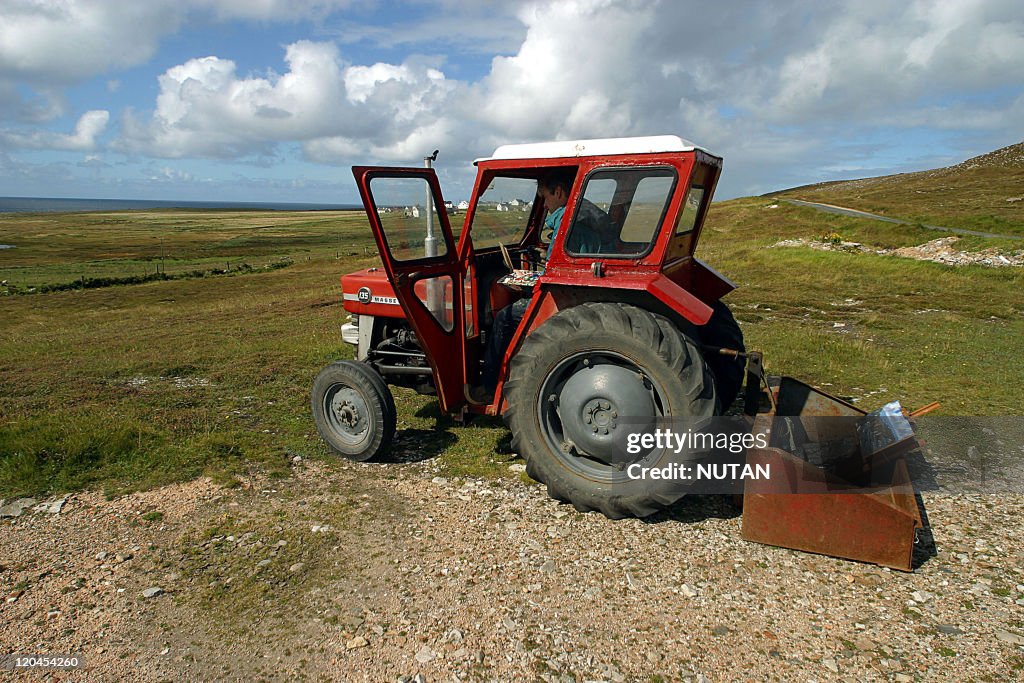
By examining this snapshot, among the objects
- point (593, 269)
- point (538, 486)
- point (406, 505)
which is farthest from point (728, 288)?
point (406, 505)

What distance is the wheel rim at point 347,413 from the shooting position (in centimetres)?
529

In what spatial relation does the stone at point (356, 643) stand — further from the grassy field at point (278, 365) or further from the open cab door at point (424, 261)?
the open cab door at point (424, 261)

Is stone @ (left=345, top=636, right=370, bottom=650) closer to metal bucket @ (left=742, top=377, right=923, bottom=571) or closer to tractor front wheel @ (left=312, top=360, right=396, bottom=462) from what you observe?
tractor front wheel @ (left=312, top=360, right=396, bottom=462)

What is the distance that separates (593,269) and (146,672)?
3.38 m

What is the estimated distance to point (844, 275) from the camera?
17.8 metres

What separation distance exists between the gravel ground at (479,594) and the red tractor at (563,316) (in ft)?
1.73

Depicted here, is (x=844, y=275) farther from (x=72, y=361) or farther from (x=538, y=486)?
(x=72, y=361)

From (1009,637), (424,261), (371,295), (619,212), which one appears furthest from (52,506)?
(1009,637)

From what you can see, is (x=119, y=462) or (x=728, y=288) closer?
(x=119, y=462)

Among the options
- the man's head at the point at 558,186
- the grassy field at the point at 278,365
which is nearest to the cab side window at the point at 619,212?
the man's head at the point at 558,186

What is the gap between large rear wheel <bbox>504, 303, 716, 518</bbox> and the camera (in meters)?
4.04

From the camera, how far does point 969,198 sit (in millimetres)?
46969

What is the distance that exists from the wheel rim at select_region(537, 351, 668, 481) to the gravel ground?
0.41 m

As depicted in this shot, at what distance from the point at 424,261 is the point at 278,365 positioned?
167 inches
